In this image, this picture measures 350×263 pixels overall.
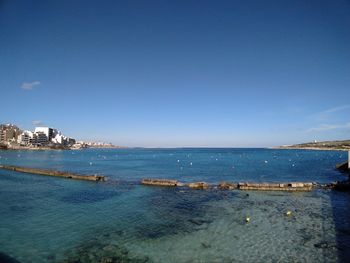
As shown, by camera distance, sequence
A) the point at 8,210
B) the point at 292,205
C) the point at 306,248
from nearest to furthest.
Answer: the point at 306,248, the point at 8,210, the point at 292,205

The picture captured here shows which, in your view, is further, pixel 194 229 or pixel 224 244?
pixel 194 229

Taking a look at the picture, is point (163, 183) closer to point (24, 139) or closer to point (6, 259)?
point (6, 259)

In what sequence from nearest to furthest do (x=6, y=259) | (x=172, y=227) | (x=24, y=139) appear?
1. (x=6, y=259)
2. (x=172, y=227)
3. (x=24, y=139)

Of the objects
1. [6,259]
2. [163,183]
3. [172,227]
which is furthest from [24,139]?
[6,259]

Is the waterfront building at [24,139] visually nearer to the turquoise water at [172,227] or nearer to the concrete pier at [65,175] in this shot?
the concrete pier at [65,175]

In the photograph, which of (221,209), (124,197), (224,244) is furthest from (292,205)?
(124,197)

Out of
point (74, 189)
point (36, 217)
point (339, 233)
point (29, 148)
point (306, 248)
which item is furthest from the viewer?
point (29, 148)

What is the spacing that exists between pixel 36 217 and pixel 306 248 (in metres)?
19.1

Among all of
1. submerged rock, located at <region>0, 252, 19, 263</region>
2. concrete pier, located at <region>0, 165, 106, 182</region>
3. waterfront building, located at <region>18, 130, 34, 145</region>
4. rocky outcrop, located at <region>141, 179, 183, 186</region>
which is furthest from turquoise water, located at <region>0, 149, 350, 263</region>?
waterfront building, located at <region>18, 130, 34, 145</region>

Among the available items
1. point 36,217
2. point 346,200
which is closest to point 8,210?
point 36,217

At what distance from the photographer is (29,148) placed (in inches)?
7470

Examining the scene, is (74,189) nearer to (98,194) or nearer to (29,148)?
(98,194)

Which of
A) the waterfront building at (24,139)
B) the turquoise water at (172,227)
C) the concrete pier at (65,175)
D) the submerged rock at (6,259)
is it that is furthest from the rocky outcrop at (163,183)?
the waterfront building at (24,139)

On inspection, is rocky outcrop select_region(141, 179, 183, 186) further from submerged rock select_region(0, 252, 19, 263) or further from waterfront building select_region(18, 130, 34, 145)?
waterfront building select_region(18, 130, 34, 145)
